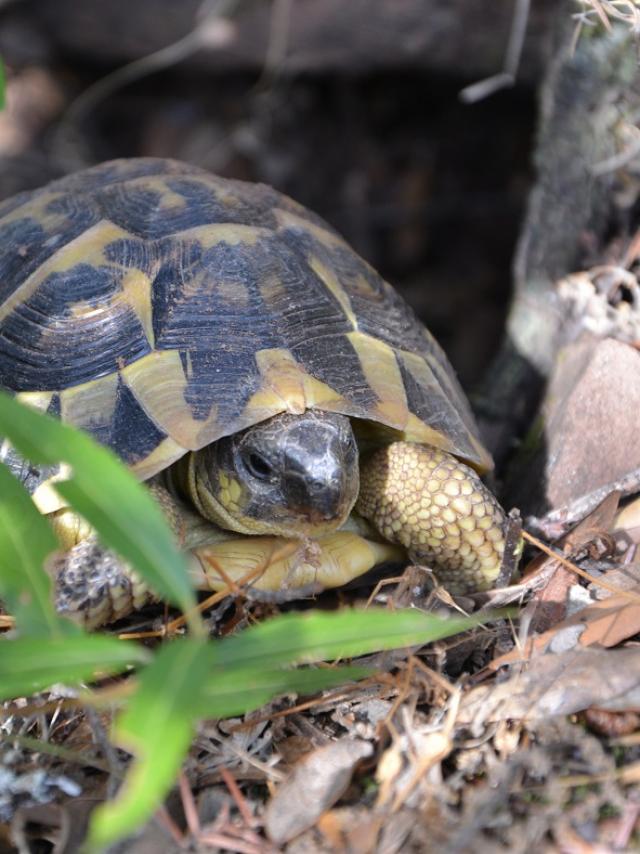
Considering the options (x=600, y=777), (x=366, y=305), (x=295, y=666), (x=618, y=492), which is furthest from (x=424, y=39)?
(x=600, y=777)

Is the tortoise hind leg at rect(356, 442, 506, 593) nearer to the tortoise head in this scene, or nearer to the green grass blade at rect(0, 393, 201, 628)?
the tortoise head

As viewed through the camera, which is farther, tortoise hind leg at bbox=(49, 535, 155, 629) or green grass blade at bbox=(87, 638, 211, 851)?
tortoise hind leg at bbox=(49, 535, 155, 629)

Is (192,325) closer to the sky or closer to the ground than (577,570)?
closer to the sky

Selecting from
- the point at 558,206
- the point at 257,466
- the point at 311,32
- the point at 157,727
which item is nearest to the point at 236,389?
the point at 257,466

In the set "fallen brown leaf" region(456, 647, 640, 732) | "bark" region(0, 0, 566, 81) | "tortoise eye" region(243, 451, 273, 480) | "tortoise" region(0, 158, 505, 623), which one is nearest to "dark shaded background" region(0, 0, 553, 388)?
"bark" region(0, 0, 566, 81)

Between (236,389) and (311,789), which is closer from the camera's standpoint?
(311,789)

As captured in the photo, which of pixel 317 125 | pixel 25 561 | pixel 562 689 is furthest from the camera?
pixel 317 125

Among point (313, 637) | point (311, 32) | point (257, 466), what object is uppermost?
point (311, 32)

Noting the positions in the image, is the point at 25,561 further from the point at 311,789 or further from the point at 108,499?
the point at 311,789
